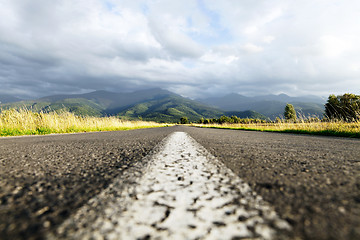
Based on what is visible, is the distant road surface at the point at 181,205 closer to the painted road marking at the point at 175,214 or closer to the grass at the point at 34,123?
the painted road marking at the point at 175,214

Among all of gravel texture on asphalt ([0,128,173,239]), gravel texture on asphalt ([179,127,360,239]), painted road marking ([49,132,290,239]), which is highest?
gravel texture on asphalt ([179,127,360,239])

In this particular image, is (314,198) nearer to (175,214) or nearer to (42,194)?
(175,214)

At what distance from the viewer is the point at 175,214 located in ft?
2.48

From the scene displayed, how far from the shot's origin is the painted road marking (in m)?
0.63

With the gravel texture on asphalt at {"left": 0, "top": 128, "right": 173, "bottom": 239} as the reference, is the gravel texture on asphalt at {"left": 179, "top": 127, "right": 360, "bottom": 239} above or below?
above

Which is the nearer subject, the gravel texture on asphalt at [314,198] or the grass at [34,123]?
the gravel texture on asphalt at [314,198]

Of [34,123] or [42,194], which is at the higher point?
[34,123]

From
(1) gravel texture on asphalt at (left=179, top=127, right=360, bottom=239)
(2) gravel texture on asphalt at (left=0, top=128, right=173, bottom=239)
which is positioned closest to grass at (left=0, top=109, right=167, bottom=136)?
(2) gravel texture on asphalt at (left=0, top=128, right=173, bottom=239)

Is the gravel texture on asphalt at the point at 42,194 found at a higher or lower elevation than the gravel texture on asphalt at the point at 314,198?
lower

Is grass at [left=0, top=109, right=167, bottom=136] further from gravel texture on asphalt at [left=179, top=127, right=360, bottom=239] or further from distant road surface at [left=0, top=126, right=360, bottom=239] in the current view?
gravel texture on asphalt at [left=179, top=127, right=360, bottom=239]

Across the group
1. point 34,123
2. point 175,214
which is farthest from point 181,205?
point 34,123

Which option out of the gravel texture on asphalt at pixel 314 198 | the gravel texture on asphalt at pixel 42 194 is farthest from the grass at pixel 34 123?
the gravel texture on asphalt at pixel 314 198

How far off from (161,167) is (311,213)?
3.60 ft

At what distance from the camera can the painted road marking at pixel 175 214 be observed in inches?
24.8
